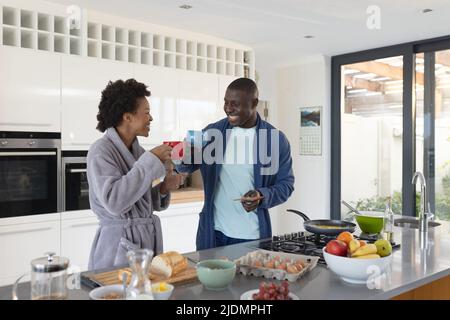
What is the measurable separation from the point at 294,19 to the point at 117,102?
2395mm

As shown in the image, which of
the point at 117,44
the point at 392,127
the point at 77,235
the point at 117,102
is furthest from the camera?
the point at 392,127

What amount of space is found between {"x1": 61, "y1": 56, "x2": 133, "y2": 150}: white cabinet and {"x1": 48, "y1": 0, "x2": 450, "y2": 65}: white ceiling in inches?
18.0

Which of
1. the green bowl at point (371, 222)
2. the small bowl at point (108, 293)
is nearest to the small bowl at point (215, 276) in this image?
the small bowl at point (108, 293)

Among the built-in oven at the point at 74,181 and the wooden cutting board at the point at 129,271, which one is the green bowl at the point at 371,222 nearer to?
the wooden cutting board at the point at 129,271

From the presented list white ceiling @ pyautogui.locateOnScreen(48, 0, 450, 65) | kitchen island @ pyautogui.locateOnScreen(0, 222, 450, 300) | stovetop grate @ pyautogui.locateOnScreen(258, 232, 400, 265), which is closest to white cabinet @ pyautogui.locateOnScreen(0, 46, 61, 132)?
white ceiling @ pyautogui.locateOnScreen(48, 0, 450, 65)

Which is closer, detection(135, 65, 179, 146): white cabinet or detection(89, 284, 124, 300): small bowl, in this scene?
detection(89, 284, 124, 300): small bowl

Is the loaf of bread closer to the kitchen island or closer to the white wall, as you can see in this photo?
the kitchen island

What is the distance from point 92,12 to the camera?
138 inches

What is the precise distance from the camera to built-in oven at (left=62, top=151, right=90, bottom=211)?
3.36m

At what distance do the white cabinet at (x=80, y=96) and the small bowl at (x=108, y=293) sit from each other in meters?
2.35

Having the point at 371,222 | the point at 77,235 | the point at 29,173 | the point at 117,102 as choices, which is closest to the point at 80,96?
the point at 29,173

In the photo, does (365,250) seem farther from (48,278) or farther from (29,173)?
(29,173)

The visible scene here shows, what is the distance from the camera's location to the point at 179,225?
404 centimetres

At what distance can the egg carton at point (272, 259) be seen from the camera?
1457mm
